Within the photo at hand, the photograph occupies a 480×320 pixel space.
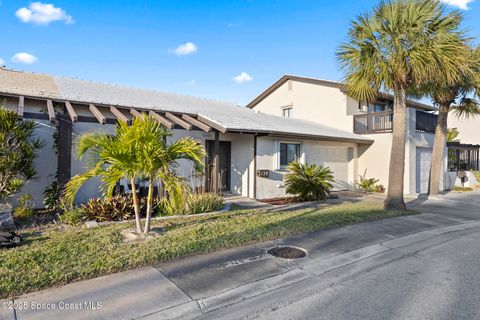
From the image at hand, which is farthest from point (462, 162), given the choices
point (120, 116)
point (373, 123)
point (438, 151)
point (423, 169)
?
point (120, 116)

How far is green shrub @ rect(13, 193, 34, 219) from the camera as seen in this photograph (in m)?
7.37

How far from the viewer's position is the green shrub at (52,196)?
798 centimetres

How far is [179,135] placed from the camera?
11.2 meters

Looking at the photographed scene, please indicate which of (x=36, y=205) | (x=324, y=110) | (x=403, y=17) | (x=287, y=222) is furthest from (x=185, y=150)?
(x=324, y=110)

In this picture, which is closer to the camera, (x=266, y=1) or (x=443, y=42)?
(x=443, y=42)

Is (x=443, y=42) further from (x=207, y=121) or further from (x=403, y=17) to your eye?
(x=207, y=121)

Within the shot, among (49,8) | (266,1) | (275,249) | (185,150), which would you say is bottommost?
(275,249)

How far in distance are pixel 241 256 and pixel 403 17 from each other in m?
8.61

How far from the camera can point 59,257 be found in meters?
4.59

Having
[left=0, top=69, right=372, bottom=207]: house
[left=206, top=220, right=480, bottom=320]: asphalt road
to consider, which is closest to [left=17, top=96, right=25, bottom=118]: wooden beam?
[left=0, top=69, right=372, bottom=207]: house

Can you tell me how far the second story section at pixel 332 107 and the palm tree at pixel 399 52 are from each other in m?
6.17

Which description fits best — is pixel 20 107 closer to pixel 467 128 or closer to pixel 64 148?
pixel 64 148

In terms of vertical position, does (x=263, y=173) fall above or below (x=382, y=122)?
below

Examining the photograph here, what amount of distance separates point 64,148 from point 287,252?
22.2 feet
